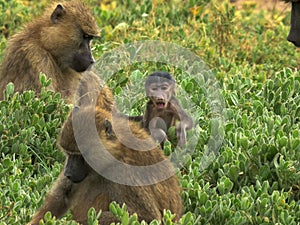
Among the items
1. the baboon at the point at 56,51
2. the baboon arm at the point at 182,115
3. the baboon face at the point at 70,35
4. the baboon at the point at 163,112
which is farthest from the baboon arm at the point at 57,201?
the baboon face at the point at 70,35

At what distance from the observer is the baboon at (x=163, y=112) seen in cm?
665

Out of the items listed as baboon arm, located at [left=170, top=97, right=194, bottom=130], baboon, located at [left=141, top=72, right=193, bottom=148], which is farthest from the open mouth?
baboon arm, located at [left=170, top=97, right=194, bottom=130]

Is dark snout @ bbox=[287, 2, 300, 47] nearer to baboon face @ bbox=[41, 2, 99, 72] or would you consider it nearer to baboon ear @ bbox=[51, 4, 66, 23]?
baboon face @ bbox=[41, 2, 99, 72]

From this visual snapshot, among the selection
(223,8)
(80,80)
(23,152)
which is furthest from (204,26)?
(23,152)

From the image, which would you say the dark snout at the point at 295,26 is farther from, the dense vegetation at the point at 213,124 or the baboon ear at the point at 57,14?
the baboon ear at the point at 57,14

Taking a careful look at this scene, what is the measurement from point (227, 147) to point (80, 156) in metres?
1.48

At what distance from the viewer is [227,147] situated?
6488 millimetres

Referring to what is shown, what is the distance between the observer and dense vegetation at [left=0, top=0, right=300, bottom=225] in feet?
19.2

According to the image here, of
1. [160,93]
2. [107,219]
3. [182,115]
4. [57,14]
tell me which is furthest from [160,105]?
[57,14]

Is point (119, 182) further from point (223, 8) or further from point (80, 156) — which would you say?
point (223, 8)

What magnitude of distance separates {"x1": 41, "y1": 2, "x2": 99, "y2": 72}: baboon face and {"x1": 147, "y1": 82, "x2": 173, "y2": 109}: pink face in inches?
60.2

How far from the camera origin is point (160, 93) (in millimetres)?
6656

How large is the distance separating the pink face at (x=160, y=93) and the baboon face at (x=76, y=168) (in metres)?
1.40

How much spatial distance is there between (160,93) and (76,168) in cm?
150
